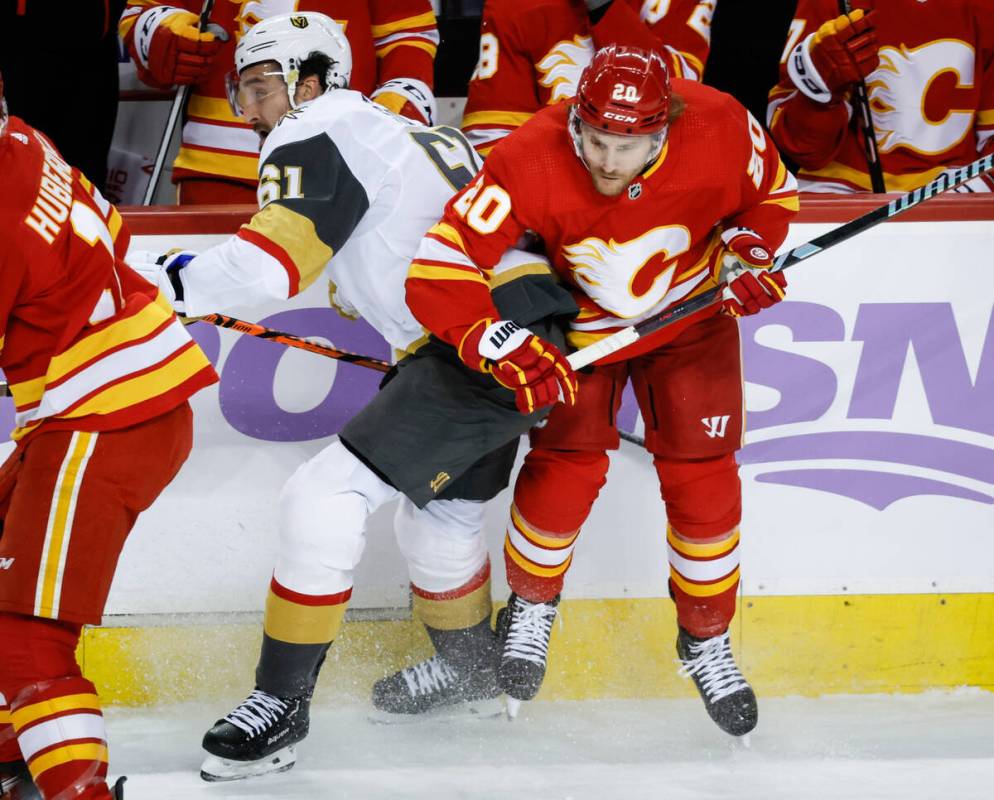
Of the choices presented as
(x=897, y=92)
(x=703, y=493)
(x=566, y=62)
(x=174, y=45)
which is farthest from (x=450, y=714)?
(x=897, y=92)

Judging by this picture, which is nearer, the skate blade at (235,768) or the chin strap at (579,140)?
the chin strap at (579,140)

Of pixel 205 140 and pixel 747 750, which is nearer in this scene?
pixel 747 750

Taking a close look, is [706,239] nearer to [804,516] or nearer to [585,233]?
[585,233]

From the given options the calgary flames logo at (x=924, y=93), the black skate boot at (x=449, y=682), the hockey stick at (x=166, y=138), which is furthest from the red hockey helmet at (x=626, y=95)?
the hockey stick at (x=166, y=138)

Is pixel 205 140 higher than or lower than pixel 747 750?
higher

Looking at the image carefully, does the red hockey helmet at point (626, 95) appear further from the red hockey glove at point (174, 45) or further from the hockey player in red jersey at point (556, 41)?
the red hockey glove at point (174, 45)

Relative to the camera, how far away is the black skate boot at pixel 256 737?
2.39m

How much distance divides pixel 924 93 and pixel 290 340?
1604 millimetres

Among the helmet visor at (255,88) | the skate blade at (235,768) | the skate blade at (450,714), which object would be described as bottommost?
the skate blade at (450,714)

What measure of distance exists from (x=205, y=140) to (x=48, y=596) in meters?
1.61

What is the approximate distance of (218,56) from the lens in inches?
130

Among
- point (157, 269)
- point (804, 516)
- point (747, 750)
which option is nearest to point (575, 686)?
point (747, 750)

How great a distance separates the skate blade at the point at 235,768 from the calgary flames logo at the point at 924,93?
1.99m

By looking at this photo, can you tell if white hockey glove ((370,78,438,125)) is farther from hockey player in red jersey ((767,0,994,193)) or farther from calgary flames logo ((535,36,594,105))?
hockey player in red jersey ((767,0,994,193))
